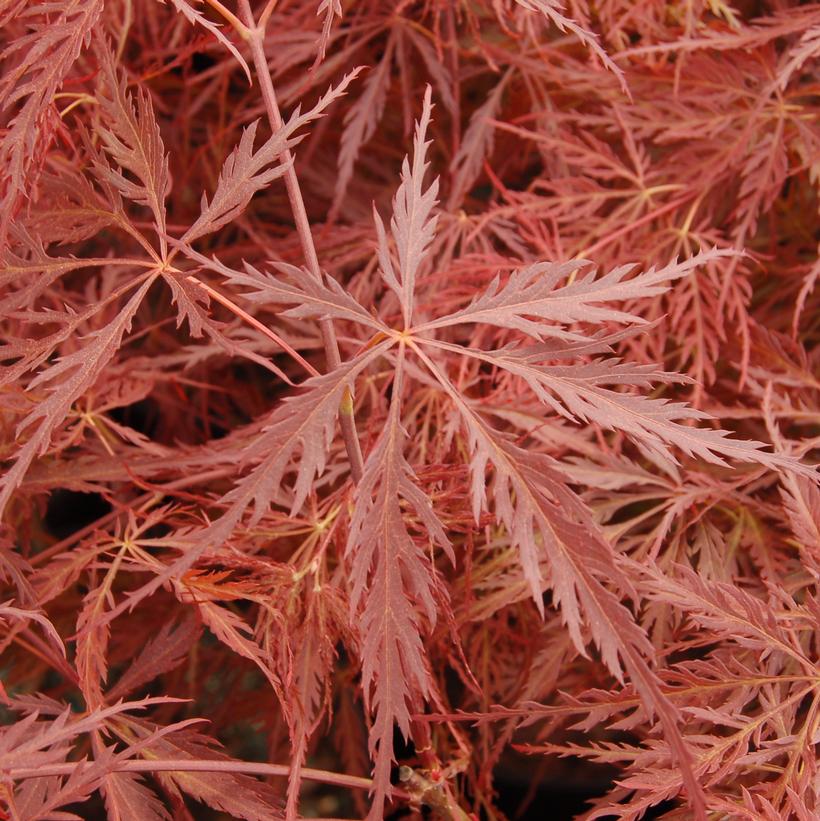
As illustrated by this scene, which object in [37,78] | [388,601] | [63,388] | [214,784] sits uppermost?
[37,78]

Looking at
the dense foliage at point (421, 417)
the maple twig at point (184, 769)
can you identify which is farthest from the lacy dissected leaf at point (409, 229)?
the maple twig at point (184, 769)

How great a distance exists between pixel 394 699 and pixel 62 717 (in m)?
0.18

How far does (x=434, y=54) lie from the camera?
94cm

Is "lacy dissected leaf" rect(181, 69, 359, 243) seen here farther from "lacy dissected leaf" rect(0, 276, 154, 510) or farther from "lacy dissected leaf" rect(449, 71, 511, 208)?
"lacy dissected leaf" rect(449, 71, 511, 208)

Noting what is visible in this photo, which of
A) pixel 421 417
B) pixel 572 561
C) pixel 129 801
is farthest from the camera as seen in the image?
pixel 421 417

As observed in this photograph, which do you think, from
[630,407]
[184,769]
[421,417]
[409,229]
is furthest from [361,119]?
[184,769]

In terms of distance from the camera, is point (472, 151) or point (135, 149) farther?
point (472, 151)

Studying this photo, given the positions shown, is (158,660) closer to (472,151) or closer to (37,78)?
(37,78)

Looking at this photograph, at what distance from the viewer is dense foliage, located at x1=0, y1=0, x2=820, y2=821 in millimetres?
507

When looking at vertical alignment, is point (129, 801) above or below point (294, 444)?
below

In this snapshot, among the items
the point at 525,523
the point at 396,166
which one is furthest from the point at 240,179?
the point at 396,166

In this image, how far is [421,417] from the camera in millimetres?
863

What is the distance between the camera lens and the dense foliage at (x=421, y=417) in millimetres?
507

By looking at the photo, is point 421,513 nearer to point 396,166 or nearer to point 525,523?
point 525,523
